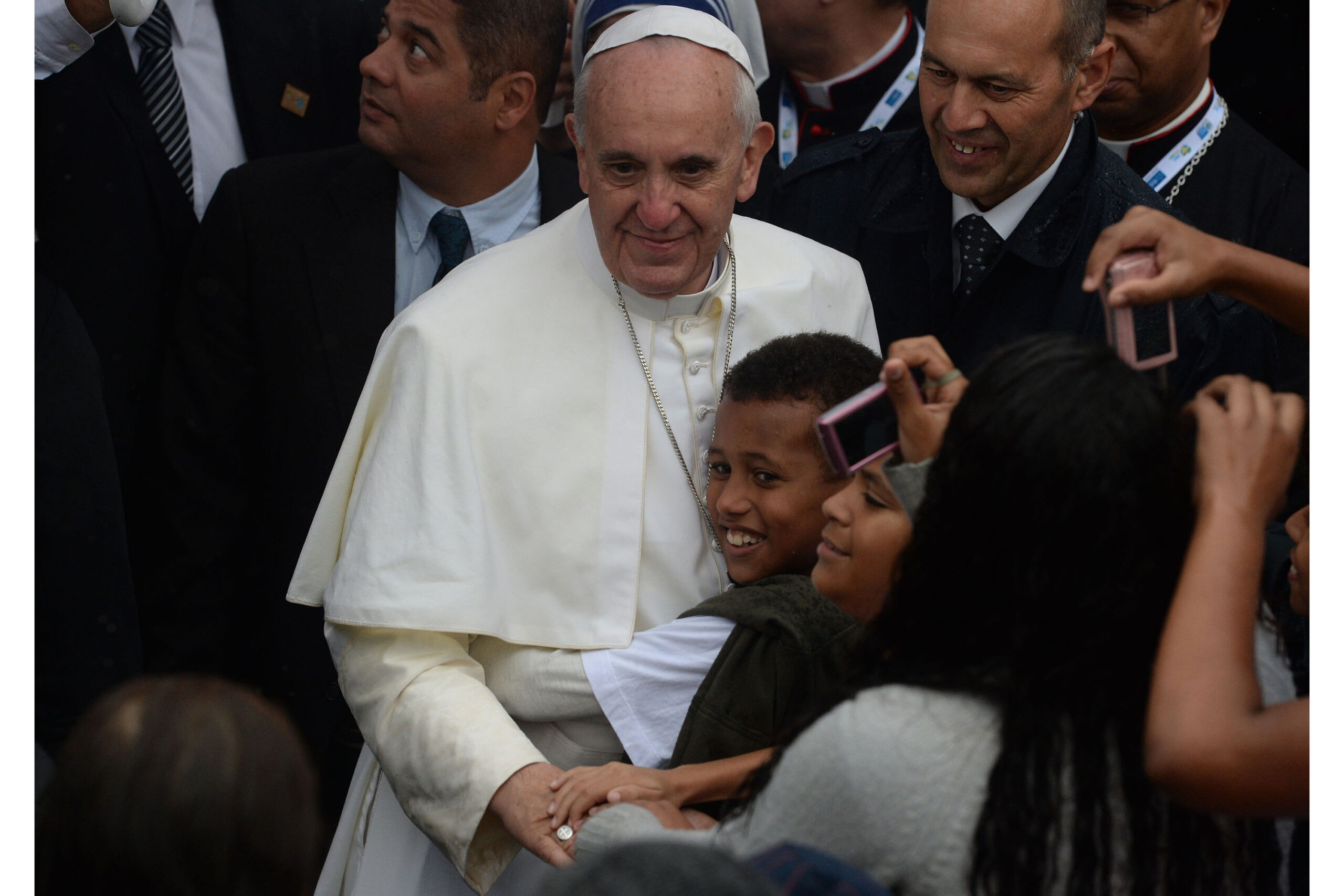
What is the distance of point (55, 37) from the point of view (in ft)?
10.7

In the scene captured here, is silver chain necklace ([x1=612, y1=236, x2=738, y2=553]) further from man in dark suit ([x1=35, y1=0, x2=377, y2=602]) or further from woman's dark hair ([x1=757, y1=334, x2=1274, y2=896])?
man in dark suit ([x1=35, y1=0, x2=377, y2=602])

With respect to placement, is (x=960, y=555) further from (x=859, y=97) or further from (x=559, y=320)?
(x=859, y=97)

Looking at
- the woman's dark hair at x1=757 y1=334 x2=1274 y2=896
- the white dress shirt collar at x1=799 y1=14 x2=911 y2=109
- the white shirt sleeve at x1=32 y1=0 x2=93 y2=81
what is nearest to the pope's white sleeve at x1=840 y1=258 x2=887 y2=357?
the woman's dark hair at x1=757 y1=334 x2=1274 y2=896

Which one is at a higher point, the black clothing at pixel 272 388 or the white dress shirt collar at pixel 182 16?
the white dress shirt collar at pixel 182 16

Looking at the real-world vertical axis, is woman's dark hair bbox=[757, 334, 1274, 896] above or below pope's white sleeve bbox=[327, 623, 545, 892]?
above

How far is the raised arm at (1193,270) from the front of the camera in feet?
6.62

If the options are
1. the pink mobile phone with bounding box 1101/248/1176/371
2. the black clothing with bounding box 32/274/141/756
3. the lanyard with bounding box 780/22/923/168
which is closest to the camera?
the pink mobile phone with bounding box 1101/248/1176/371

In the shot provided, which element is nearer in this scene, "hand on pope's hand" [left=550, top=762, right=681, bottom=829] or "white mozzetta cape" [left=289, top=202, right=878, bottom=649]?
"hand on pope's hand" [left=550, top=762, right=681, bottom=829]

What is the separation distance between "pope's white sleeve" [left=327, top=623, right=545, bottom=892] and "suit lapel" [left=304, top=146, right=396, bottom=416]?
42.2 inches

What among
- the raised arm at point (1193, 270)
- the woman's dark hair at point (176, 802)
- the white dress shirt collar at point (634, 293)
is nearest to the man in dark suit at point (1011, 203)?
the white dress shirt collar at point (634, 293)

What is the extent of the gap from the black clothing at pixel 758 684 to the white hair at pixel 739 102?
101cm

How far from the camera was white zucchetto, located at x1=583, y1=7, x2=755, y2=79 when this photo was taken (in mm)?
2752

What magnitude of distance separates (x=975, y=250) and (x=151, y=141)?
2.17 metres

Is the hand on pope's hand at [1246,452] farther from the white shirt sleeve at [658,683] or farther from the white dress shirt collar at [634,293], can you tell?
the white dress shirt collar at [634,293]
